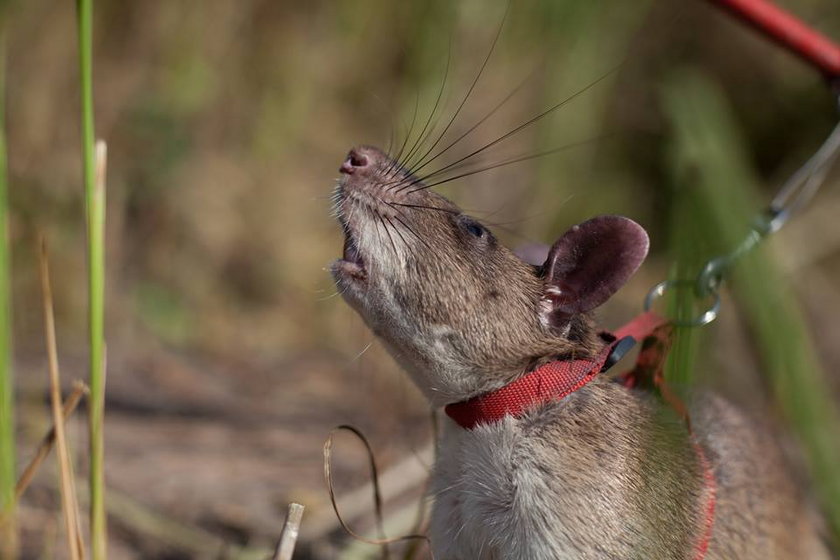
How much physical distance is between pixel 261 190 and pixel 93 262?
437 cm

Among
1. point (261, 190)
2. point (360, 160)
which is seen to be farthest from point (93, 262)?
point (261, 190)

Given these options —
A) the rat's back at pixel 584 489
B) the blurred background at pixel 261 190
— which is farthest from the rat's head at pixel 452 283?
the blurred background at pixel 261 190

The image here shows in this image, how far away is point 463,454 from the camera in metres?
2.69

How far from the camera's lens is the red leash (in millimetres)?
3193

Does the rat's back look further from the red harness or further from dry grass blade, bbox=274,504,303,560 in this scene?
dry grass blade, bbox=274,504,303,560

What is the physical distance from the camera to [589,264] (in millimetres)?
2566

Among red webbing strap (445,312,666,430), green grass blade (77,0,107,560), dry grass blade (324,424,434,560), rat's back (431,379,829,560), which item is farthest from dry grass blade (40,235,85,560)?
red webbing strap (445,312,666,430)

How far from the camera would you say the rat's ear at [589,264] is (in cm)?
246

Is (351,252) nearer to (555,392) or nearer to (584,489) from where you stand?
(555,392)

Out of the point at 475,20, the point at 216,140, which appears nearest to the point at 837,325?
the point at 475,20

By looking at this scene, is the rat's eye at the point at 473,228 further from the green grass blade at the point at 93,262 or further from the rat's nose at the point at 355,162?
the green grass blade at the point at 93,262

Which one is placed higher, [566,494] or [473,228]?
[473,228]

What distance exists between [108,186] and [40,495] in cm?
256

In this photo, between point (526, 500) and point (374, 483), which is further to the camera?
point (374, 483)
